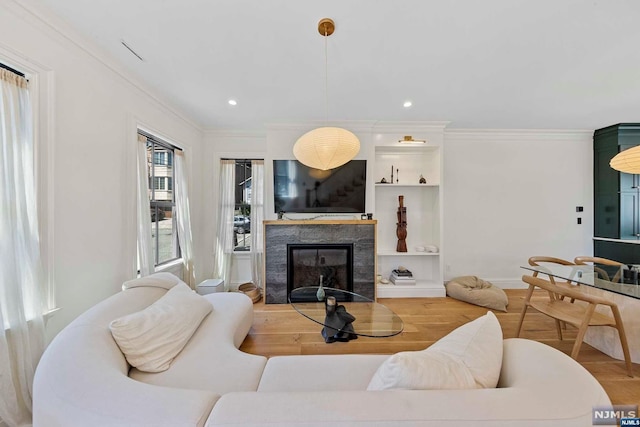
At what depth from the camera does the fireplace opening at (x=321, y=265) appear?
350 cm

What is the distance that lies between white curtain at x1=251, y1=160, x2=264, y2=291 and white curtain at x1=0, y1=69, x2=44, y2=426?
2466 millimetres

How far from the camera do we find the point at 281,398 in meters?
0.81

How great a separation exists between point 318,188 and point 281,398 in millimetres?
2975

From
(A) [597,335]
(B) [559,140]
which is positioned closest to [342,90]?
(A) [597,335]

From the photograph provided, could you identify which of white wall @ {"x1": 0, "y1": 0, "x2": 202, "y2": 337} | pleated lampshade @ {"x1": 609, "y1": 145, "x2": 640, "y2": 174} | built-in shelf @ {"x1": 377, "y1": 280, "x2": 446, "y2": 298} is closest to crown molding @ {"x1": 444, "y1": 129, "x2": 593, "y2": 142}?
pleated lampshade @ {"x1": 609, "y1": 145, "x2": 640, "y2": 174}

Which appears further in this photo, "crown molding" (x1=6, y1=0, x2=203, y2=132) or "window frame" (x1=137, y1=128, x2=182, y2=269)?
"window frame" (x1=137, y1=128, x2=182, y2=269)

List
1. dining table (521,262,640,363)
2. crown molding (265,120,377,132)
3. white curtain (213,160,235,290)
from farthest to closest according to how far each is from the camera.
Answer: white curtain (213,160,235,290) < crown molding (265,120,377,132) < dining table (521,262,640,363)

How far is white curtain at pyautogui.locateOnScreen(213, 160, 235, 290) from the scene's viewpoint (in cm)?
387

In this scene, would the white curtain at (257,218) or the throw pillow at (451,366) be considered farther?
the white curtain at (257,218)

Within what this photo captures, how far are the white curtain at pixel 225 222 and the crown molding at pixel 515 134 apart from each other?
3758 mm

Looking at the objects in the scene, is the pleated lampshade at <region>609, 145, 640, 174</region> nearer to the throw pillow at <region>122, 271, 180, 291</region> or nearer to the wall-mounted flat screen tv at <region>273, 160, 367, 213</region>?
the wall-mounted flat screen tv at <region>273, 160, 367, 213</region>

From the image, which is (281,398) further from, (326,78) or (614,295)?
(614,295)

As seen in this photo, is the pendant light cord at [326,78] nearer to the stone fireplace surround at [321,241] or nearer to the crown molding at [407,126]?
the crown molding at [407,126]

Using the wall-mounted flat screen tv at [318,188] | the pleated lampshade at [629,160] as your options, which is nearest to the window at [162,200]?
the wall-mounted flat screen tv at [318,188]
